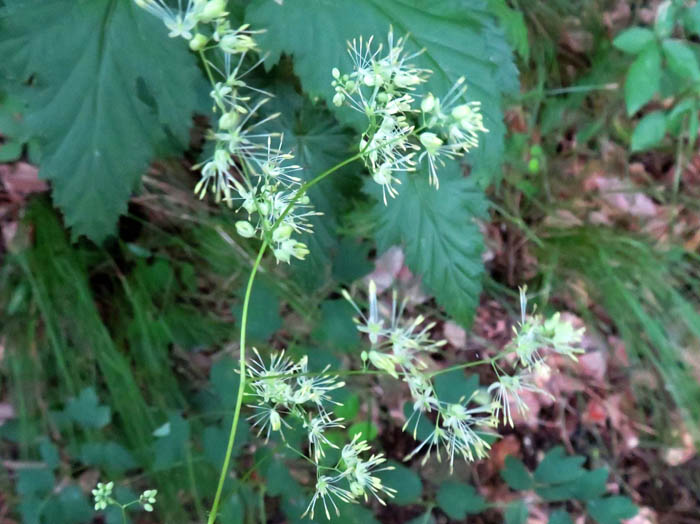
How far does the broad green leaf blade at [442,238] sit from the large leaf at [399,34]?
82 mm

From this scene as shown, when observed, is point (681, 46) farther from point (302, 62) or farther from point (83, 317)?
point (83, 317)

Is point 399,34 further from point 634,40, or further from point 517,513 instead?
A: point 517,513

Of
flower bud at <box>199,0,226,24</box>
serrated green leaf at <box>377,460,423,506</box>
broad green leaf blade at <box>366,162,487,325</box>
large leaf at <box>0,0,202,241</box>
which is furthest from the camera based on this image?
serrated green leaf at <box>377,460,423,506</box>

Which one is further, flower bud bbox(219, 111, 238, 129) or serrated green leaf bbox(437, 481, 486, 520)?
serrated green leaf bbox(437, 481, 486, 520)

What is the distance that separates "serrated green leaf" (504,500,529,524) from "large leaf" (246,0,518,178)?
0.79m

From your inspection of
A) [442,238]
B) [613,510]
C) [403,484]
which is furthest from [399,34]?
[613,510]

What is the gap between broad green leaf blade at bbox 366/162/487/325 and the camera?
94 cm

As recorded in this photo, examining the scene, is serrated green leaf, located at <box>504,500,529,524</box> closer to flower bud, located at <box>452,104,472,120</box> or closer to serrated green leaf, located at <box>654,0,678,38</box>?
flower bud, located at <box>452,104,472,120</box>

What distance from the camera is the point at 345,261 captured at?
1201 millimetres

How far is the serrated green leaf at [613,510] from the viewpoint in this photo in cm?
117

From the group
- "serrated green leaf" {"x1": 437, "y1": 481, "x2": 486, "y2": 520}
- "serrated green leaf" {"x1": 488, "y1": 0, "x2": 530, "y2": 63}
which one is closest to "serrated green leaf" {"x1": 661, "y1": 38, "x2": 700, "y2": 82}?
"serrated green leaf" {"x1": 488, "y1": 0, "x2": 530, "y2": 63}

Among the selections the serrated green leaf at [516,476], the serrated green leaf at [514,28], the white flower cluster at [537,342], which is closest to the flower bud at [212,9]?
the white flower cluster at [537,342]

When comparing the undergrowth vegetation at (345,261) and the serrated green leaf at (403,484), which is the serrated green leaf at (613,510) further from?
the serrated green leaf at (403,484)

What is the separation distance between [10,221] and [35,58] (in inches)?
25.7
